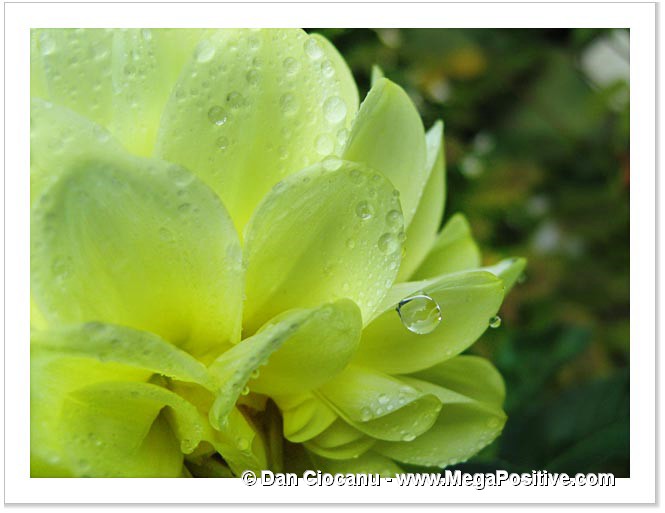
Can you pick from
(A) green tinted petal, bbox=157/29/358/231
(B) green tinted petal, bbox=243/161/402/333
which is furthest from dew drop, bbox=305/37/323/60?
(B) green tinted petal, bbox=243/161/402/333

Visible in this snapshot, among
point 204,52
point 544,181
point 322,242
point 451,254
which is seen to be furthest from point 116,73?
point 544,181

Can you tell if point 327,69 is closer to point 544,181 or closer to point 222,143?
point 222,143

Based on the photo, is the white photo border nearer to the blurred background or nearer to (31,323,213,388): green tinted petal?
(31,323,213,388): green tinted petal

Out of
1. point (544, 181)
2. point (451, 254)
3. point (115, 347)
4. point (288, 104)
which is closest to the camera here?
point (115, 347)

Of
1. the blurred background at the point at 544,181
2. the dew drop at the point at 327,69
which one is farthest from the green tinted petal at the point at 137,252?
the blurred background at the point at 544,181

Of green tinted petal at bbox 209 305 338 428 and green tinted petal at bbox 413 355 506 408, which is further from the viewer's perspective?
green tinted petal at bbox 413 355 506 408
